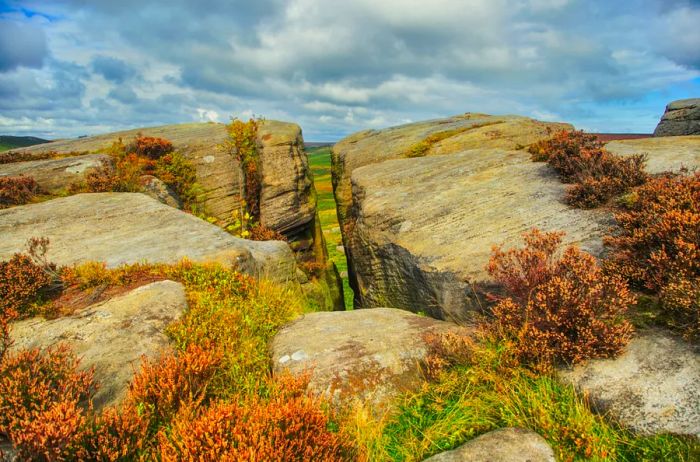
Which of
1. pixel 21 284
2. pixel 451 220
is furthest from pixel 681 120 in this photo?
pixel 21 284

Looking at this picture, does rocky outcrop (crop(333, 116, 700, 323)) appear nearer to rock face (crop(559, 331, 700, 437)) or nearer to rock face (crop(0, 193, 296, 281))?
rock face (crop(559, 331, 700, 437))

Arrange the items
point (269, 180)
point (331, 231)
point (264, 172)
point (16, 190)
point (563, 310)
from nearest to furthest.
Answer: point (563, 310) < point (16, 190) < point (269, 180) < point (264, 172) < point (331, 231)

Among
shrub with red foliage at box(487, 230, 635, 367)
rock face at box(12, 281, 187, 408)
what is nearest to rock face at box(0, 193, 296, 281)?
rock face at box(12, 281, 187, 408)

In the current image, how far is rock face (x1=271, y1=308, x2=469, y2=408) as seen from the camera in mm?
6102

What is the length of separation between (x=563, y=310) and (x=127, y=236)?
1141cm

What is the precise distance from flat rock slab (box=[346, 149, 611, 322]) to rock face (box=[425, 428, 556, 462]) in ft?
11.2

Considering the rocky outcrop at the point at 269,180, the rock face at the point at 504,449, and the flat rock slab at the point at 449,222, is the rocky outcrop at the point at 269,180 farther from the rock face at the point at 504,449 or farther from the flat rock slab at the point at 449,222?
the rock face at the point at 504,449

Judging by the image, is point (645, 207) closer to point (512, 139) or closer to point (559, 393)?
point (559, 393)

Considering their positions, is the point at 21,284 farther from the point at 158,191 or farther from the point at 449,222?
the point at 158,191

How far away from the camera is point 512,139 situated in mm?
18312

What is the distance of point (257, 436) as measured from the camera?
4219mm

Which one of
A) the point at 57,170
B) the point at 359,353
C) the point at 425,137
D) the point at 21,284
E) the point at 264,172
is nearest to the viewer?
the point at 359,353

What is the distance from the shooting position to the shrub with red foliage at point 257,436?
4031 mm

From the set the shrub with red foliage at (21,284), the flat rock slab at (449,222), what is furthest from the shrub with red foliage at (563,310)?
the shrub with red foliage at (21,284)
